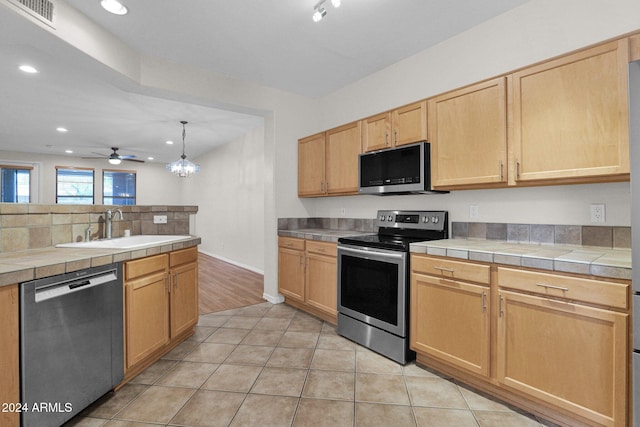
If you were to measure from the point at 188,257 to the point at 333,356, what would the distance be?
1.46 metres

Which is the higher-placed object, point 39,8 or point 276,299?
point 39,8

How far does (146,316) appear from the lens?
2.11 metres

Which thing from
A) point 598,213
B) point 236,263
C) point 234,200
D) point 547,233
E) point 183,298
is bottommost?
point 236,263

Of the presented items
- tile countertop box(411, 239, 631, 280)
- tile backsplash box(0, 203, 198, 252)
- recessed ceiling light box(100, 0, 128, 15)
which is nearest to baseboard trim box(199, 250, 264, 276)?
tile backsplash box(0, 203, 198, 252)

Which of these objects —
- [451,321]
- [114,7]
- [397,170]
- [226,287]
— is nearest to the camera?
[451,321]

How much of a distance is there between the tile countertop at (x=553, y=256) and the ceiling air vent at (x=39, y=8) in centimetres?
289

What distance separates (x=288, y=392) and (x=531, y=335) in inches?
57.0

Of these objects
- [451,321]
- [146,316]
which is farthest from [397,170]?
[146,316]

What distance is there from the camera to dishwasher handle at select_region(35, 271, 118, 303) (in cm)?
143

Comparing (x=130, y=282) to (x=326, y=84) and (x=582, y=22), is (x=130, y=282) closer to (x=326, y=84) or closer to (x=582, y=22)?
(x=326, y=84)

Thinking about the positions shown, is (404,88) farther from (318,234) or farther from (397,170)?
(318,234)

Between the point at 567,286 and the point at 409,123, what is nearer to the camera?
the point at 567,286

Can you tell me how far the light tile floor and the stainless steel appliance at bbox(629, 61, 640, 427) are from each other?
23.4 inches

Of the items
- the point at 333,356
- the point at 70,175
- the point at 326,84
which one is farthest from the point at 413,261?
the point at 70,175
